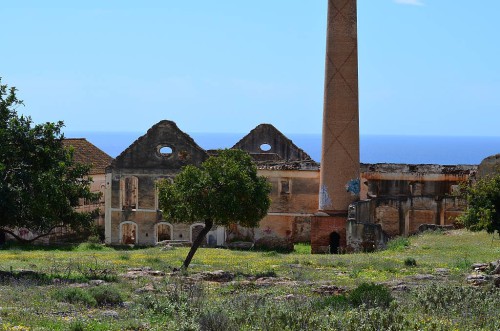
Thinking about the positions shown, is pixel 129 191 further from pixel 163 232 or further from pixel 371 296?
pixel 371 296

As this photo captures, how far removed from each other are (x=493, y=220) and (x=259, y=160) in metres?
27.2

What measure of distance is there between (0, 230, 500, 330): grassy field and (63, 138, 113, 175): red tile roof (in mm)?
26277

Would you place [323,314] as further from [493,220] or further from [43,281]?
[493,220]

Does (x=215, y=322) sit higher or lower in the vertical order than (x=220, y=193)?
lower

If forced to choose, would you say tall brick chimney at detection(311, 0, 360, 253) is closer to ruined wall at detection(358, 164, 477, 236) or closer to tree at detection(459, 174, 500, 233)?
ruined wall at detection(358, 164, 477, 236)

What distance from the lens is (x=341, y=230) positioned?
152 ft

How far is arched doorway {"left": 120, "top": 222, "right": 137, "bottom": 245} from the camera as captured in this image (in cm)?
5419

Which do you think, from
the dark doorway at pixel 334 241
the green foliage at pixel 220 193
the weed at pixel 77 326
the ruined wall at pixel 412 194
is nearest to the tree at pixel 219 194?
the green foliage at pixel 220 193

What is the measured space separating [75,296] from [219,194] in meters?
11.5

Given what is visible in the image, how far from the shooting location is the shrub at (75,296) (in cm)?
2205

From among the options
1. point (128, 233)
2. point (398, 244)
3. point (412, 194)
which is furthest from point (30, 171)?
point (412, 194)

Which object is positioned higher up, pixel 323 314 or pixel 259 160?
pixel 259 160

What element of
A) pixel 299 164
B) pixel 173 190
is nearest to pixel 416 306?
pixel 173 190

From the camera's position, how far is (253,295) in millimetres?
23281
